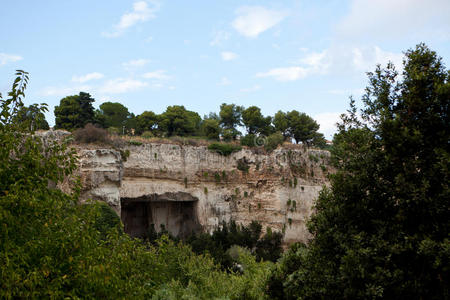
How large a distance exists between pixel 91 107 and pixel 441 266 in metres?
35.3

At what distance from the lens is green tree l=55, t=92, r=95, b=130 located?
37250 mm

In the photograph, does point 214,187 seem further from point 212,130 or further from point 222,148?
point 212,130

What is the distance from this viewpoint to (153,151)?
103 feet

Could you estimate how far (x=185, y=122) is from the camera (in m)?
43.6

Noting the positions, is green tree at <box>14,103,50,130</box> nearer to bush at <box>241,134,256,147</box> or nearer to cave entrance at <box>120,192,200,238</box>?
cave entrance at <box>120,192,200,238</box>

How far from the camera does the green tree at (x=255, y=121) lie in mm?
43594

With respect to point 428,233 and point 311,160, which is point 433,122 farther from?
point 311,160

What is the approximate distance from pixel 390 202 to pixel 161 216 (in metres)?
26.6

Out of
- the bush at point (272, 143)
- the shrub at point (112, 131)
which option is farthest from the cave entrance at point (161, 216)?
the bush at point (272, 143)

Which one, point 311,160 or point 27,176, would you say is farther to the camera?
point 311,160

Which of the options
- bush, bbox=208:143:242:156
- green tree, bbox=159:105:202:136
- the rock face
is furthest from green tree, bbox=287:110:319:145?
bush, bbox=208:143:242:156

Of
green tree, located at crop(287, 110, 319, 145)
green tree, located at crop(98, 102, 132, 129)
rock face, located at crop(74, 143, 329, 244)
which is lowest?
rock face, located at crop(74, 143, 329, 244)

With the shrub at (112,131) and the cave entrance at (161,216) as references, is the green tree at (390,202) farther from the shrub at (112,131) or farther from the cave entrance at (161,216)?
the shrub at (112,131)

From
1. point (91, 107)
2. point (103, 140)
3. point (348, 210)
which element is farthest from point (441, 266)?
point (91, 107)
